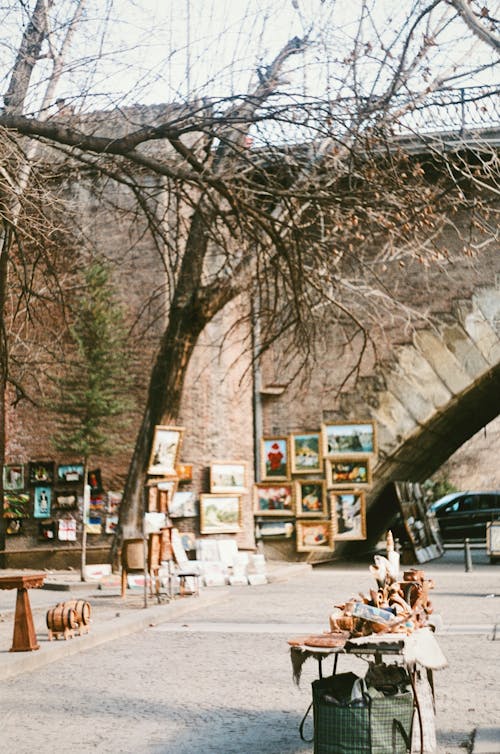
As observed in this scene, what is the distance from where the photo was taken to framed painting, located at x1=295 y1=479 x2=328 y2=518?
75.3 ft

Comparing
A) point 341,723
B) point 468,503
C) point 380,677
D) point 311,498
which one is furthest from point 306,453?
point 341,723

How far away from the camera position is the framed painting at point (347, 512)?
2281 centimetres

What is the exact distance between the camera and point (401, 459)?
78.9 ft

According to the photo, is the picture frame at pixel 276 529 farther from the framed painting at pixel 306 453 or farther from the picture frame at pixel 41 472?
the picture frame at pixel 41 472

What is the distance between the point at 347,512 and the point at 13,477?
23.5ft

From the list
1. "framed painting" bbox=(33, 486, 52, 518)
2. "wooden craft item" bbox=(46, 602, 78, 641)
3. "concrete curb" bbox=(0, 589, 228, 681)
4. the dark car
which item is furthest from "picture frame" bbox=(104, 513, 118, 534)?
the dark car

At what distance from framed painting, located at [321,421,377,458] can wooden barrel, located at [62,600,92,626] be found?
11715mm

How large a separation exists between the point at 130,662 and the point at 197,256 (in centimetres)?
933

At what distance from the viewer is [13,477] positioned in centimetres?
2355

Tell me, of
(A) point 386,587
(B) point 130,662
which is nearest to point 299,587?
(B) point 130,662

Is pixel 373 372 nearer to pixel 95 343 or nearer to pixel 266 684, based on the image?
pixel 95 343

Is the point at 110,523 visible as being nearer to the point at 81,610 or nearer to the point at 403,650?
Result: the point at 81,610

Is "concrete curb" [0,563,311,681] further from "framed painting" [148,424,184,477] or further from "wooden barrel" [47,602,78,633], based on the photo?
"framed painting" [148,424,184,477]

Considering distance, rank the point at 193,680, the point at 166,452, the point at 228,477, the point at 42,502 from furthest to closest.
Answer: the point at 42,502, the point at 228,477, the point at 166,452, the point at 193,680
